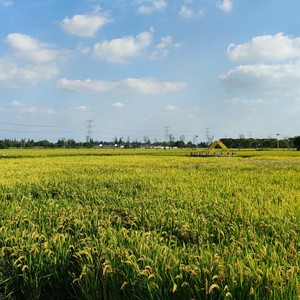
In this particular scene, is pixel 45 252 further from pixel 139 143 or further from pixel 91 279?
pixel 139 143

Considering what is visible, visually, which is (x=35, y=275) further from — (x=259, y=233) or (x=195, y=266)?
(x=259, y=233)

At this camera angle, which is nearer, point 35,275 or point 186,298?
point 186,298

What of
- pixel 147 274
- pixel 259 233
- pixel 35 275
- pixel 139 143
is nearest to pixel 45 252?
pixel 35 275

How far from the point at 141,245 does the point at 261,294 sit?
1.14m

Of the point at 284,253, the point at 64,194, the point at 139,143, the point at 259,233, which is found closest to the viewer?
the point at 284,253

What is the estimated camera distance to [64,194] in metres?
7.90

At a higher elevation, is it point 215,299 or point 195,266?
point 195,266

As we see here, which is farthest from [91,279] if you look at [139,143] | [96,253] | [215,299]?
[139,143]

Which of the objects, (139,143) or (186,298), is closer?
(186,298)

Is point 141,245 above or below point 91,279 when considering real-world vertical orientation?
above

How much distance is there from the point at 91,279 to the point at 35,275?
0.59 metres

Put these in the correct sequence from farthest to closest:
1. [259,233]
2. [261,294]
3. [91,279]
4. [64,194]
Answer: [64,194]
[259,233]
[91,279]
[261,294]

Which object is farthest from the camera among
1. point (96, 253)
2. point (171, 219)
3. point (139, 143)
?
point (139, 143)

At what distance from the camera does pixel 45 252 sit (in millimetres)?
3225
